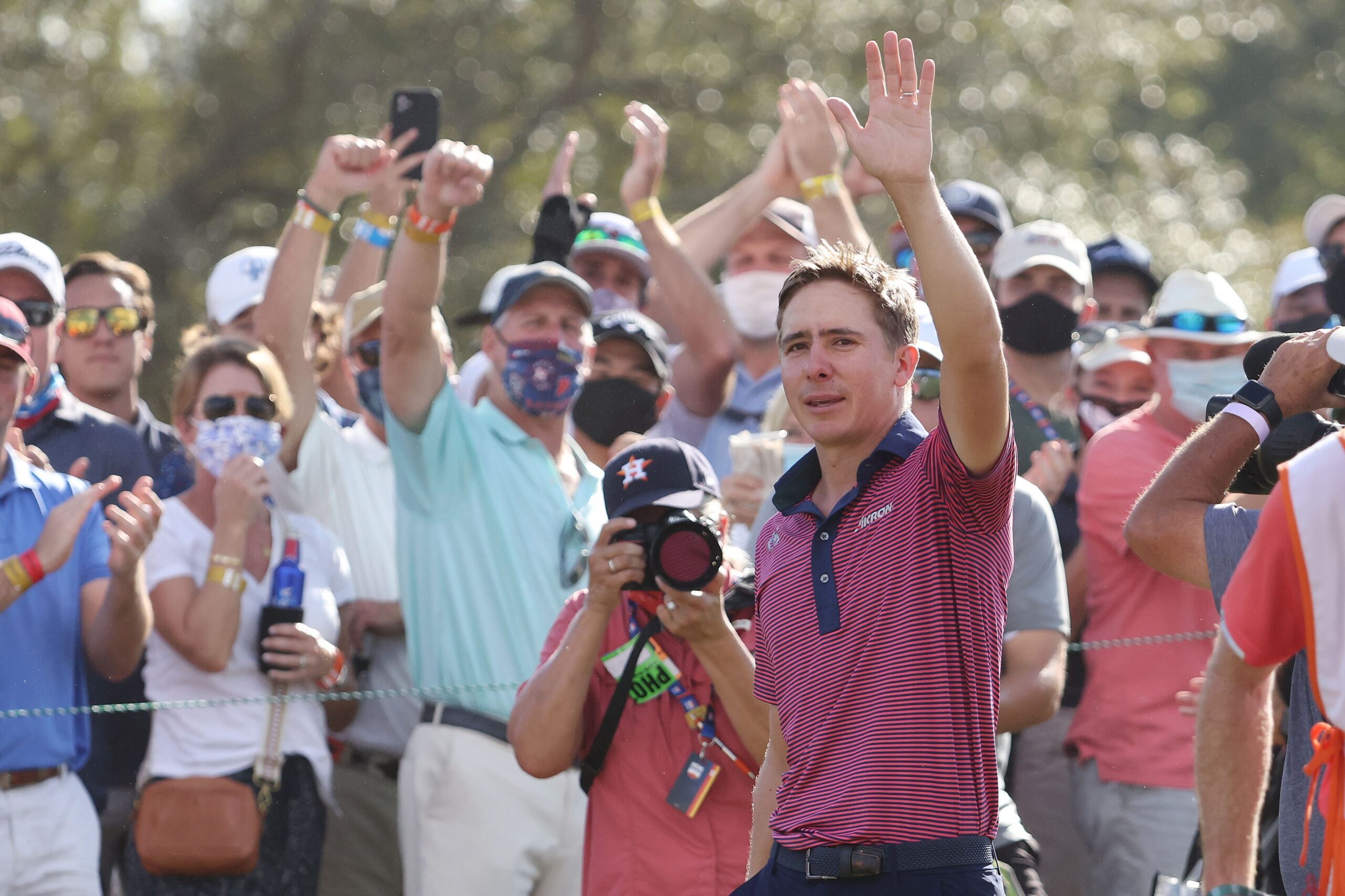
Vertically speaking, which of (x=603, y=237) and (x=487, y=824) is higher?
(x=603, y=237)

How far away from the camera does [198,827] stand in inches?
208

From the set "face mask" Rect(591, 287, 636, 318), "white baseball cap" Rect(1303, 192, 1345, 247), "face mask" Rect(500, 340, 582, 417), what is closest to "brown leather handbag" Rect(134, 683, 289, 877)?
"face mask" Rect(500, 340, 582, 417)

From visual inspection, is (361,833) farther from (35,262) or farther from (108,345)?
(35,262)

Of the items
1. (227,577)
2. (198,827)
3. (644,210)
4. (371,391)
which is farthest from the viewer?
(644,210)

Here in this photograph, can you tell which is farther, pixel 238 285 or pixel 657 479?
pixel 238 285

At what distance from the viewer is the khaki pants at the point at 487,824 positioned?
5.32m

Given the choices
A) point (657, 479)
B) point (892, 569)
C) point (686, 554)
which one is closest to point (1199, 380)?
point (657, 479)

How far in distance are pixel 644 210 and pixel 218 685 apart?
8.27 feet

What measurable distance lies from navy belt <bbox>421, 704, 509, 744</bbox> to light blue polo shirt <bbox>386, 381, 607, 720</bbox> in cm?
2

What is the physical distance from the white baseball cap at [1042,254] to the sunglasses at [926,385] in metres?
1.70

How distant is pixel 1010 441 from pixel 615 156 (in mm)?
13465

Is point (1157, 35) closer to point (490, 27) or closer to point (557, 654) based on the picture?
point (490, 27)

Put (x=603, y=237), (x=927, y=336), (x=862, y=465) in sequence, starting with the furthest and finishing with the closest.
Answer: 1. (x=603, y=237)
2. (x=927, y=336)
3. (x=862, y=465)

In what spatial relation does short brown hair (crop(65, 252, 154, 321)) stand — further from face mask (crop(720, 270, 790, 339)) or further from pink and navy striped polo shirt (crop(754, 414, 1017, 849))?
pink and navy striped polo shirt (crop(754, 414, 1017, 849))
